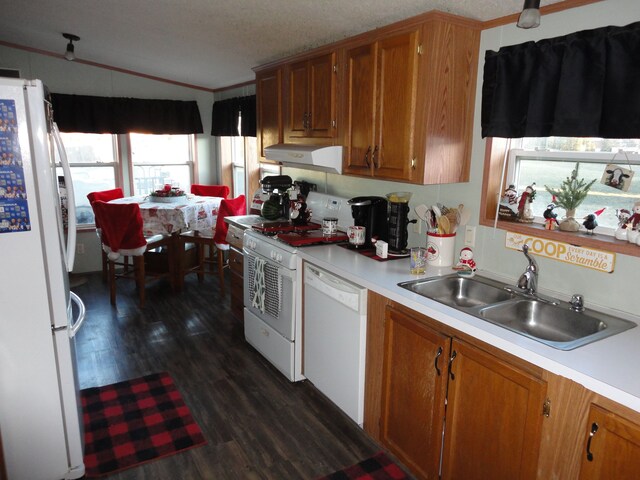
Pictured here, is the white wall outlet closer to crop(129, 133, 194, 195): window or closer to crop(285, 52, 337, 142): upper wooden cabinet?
crop(285, 52, 337, 142): upper wooden cabinet

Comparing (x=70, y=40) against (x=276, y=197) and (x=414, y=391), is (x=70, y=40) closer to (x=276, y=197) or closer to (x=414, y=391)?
(x=276, y=197)

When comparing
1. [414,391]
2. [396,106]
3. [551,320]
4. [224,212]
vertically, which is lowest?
[414,391]

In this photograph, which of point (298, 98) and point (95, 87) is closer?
point (298, 98)

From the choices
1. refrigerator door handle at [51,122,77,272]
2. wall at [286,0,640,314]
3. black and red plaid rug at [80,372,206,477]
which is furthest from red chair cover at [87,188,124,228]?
wall at [286,0,640,314]

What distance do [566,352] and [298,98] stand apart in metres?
2.47

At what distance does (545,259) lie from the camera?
7.21 feet

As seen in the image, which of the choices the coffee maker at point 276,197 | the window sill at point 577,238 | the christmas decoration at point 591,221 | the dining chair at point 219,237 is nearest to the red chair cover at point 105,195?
the dining chair at point 219,237

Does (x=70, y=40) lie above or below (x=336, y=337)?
above

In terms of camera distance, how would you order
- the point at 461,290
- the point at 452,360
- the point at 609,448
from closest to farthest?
the point at 609,448 → the point at 452,360 → the point at 461,290

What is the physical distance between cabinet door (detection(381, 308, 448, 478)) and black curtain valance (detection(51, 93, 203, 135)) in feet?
14.6

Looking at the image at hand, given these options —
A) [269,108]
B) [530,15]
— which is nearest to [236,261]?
[269,108]

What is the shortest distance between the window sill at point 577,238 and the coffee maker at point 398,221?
462 mm

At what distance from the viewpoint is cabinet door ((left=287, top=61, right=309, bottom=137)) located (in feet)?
10.7

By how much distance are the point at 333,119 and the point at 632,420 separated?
2250 mm
